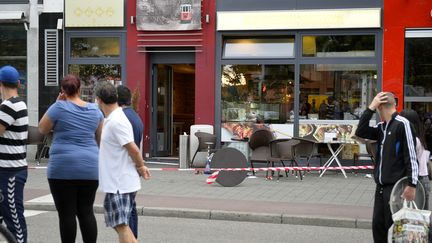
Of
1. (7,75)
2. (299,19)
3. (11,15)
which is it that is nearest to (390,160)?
(7,75)

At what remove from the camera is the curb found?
868 centimetres

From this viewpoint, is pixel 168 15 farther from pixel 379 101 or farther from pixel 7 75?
pixel 379 101

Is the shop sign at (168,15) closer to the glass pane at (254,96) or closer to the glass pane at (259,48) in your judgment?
the glass pane at (259,48)

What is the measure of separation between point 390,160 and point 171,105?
11.9 metres

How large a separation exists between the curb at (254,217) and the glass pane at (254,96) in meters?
6.27

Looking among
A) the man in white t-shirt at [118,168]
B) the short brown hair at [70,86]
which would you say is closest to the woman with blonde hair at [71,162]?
the short brown hair at [70,86]

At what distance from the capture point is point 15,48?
16.7m

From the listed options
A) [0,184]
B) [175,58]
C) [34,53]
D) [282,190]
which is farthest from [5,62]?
[0,184]

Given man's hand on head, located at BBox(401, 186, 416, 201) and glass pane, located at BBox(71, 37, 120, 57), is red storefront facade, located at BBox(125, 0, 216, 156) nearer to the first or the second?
glass pane, located at BBox(71, 37, 120, 57)

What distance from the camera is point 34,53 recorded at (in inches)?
637

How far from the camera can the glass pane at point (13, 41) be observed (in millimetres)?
A: 16500

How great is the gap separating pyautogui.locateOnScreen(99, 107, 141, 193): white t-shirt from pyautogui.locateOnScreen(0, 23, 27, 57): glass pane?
1238cm

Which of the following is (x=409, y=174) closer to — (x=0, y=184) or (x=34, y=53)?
(x=0, y=184)

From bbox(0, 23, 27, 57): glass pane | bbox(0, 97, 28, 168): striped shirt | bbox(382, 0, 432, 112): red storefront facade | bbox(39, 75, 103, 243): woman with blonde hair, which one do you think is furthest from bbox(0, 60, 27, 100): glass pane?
bbox(39, 75, 103, 243): woman with blonde hair
